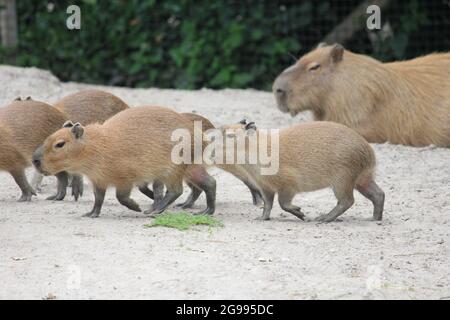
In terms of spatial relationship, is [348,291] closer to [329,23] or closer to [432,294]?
[432,294]

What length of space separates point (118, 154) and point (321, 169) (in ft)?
3.93

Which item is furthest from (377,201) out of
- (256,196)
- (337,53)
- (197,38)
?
(197,38)

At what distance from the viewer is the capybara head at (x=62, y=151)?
5820mm

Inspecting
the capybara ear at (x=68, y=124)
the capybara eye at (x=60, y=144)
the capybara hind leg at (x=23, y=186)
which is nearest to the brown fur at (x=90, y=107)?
the capybara hind leg at (x=23, y=186)

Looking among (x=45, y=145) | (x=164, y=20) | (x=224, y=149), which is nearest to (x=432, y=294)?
(x=224, y=149)

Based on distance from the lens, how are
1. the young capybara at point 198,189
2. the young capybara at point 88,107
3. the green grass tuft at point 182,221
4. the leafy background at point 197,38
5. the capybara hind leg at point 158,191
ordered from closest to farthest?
1. the green grass tuft at point 182,221
2. the capybara hind leg at point 158,191
3. the young capybara at point 198,189
4. the young capybara at point 88,107
5. the leafy background at point 197,38

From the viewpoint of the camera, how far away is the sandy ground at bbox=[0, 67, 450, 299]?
430 centimetres

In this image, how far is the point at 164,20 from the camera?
11336 mm

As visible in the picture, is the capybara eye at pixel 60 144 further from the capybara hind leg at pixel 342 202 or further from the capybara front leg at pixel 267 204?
the capybara hind leg at pixel 342 202

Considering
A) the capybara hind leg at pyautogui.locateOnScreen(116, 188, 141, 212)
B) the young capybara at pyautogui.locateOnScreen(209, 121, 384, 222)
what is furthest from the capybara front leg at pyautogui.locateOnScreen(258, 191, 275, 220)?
the capybara hind leg at pyautogui.locateOnScreen(116, 188, 141, 212)

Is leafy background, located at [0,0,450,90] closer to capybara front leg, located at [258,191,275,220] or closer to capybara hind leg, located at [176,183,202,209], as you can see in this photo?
capybara hind leg, located at [176,183,202,209]

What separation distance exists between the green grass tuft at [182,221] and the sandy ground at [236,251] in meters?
0.08

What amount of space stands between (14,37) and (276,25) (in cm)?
296

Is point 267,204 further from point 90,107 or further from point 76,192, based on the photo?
point 90,107
